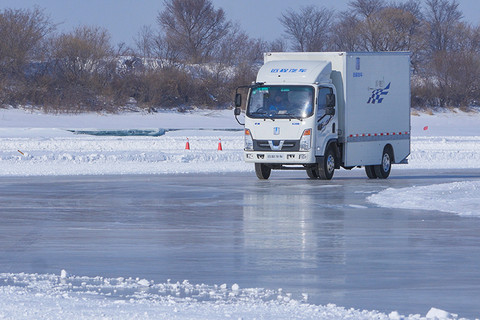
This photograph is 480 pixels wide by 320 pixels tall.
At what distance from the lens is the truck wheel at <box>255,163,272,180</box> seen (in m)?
25.1

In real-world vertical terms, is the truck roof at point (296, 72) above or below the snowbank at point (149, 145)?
above

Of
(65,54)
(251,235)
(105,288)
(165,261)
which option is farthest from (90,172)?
(65,54)

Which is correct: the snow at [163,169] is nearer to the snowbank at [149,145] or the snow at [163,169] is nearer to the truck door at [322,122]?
the snowbank at [149,145]

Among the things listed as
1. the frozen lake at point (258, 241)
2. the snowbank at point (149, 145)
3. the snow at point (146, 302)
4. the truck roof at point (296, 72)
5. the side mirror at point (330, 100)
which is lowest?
the snow at point (146, 302)

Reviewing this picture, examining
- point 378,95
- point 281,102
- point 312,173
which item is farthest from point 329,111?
point 378,95

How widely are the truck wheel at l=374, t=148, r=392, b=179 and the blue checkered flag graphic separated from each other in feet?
4.36

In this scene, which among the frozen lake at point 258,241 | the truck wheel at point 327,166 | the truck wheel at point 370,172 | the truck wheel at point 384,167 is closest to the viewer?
the frozen lake at point 258,241

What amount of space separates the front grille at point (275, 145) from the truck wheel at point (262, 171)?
24.3 inches

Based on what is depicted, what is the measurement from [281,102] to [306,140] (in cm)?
111

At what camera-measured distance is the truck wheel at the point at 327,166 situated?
2452 cm

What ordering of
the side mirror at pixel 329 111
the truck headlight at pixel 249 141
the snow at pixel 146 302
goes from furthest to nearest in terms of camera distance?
the truck headlight at pixel 249 141 → the side mirror at pixel 329 111 → the snow at pixel 146 302

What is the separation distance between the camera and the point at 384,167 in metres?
26.3

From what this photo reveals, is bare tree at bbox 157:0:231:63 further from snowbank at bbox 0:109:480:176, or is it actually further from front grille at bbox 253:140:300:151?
front grille at bbox 253:140:300:151

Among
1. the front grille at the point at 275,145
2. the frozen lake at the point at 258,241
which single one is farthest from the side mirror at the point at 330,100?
the frozen lake at the point at 258,241
